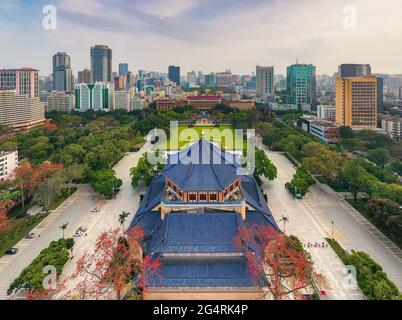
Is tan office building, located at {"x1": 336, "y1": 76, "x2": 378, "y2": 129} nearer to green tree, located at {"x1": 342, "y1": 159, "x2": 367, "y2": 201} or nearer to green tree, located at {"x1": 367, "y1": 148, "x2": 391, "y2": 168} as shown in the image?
green tree, located at {"x1": 367, "y1": 148, "x2": 391, "y2": 168}

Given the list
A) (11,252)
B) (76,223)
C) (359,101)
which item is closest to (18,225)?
(76,223)

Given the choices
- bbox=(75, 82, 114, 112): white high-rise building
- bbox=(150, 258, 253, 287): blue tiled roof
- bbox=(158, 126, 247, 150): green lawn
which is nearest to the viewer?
bbox=(150, 258, 253, 287): blue tiled roof

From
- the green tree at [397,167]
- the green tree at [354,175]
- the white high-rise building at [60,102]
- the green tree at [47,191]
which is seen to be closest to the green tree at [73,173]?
the green tree at [47,191]

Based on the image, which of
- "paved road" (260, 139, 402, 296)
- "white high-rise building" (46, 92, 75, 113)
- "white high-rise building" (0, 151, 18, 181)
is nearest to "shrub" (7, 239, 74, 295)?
"paved road" (260, 139, 402, 296)

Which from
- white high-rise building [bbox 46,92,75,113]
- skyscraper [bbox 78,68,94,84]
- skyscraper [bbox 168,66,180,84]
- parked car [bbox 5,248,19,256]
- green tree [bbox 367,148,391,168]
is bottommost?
parked car [bbox 5,248,19,256]

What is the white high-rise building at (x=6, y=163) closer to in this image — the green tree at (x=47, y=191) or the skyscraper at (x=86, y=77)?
the green tree at (x=47, y=191)
